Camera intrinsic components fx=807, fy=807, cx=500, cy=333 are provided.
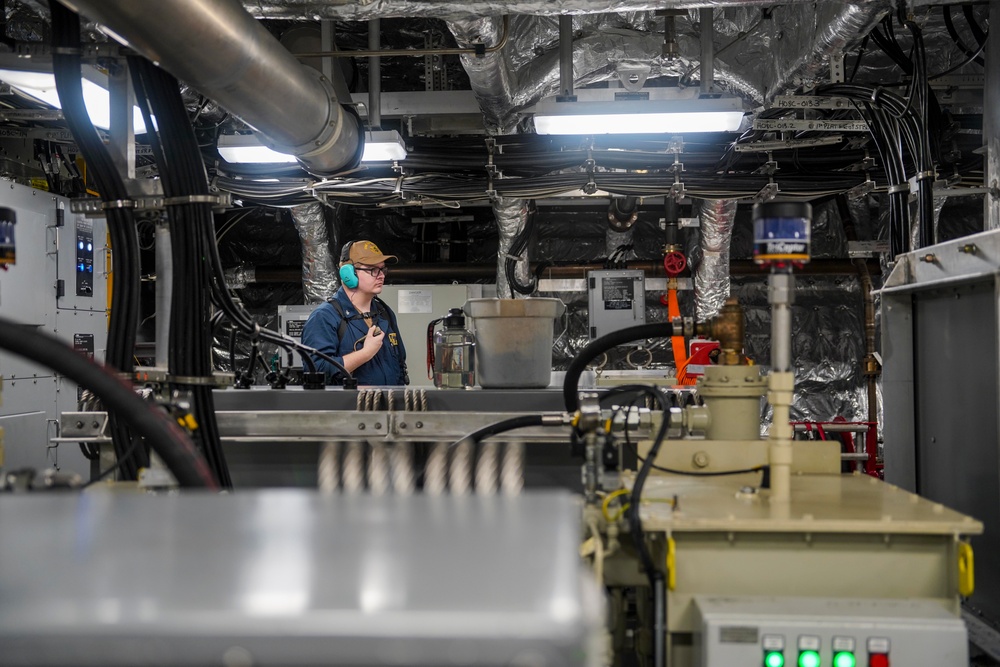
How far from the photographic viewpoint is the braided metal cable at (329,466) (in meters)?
2.45

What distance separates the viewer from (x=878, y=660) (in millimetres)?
1233

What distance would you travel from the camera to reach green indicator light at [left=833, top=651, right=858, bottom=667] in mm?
1235

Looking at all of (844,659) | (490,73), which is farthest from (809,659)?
(490,73)

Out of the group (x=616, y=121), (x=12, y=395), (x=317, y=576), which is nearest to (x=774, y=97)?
(x=616, y=121)

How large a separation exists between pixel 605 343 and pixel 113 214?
3.82 feet

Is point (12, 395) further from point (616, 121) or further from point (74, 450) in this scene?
point (616, 121)

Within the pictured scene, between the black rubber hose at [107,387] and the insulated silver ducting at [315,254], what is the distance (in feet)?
13.5

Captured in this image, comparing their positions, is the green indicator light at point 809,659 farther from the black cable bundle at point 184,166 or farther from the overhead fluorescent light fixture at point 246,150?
the overhead fluorescent light fixture at point 246,150

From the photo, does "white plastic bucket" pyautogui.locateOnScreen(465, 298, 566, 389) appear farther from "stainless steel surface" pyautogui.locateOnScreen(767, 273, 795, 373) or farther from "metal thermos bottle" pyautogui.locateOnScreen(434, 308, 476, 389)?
"stainless steel surface" pyautogui.locateOnScreen(767, 273, 795, 373)

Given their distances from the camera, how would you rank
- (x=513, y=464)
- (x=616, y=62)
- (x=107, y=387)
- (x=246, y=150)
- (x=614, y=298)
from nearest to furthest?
(x=107, y=387), (x=513, y=464), (x=616, y=62), (x=246, y=150), (x=614, y=298)

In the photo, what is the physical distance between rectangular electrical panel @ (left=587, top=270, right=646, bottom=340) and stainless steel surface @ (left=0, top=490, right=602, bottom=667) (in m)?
4.58

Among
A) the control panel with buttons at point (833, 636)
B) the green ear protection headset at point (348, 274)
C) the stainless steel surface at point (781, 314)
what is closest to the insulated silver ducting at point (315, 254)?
the green ear protection headset at point (348, 274)

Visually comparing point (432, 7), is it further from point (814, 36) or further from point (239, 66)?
point (814, 36)

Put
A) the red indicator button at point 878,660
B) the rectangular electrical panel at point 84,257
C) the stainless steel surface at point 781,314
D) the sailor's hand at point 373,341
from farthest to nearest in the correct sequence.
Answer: the rectangular electrical panel at point 84,257 → the sailor's hand at point 373,341 → the stainless steel surface at point 781,314 → the red indicator button at point 878,660
